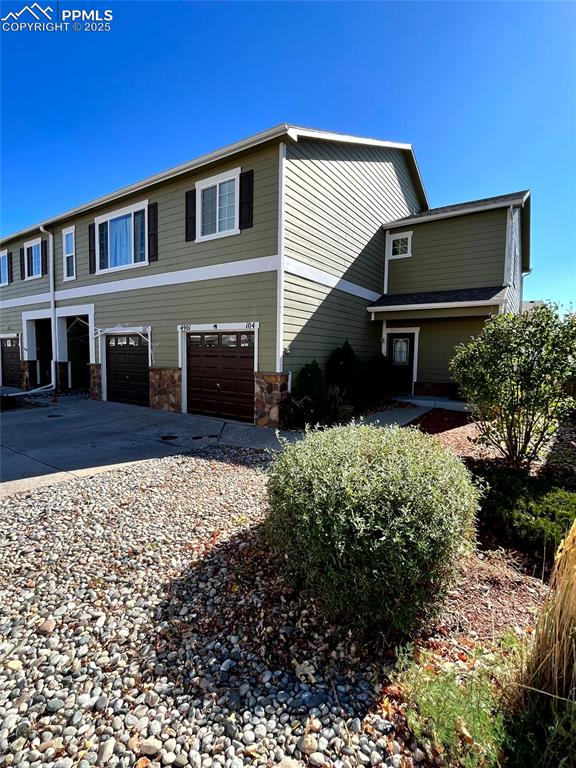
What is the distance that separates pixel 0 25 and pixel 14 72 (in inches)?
52.9

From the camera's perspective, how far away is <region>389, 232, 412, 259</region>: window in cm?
1304

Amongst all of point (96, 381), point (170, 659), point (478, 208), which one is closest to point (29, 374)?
point (96, 381)

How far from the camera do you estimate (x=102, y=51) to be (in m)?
7.72

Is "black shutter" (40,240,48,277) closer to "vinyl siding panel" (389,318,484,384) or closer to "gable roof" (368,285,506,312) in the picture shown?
A: "gable roof" (368,285,506,312)

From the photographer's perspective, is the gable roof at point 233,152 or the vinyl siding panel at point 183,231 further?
the vinyl siding panel at point 183,231

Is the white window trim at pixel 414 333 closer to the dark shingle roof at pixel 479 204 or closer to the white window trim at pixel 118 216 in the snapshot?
the dark shingle roof at pixel 479 204

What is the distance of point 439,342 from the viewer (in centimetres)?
1233

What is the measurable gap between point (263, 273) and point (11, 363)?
1519cm

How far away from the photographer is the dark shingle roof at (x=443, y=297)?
10.5 metres

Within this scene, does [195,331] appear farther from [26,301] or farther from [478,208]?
[26,301]

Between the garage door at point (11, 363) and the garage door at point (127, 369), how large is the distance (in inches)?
280

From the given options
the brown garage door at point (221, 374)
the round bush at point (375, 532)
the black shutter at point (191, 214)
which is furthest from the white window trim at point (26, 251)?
the round bush at point (375, 532)

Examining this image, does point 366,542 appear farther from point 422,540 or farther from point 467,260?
point 467,260

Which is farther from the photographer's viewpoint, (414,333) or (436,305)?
(414,333)
